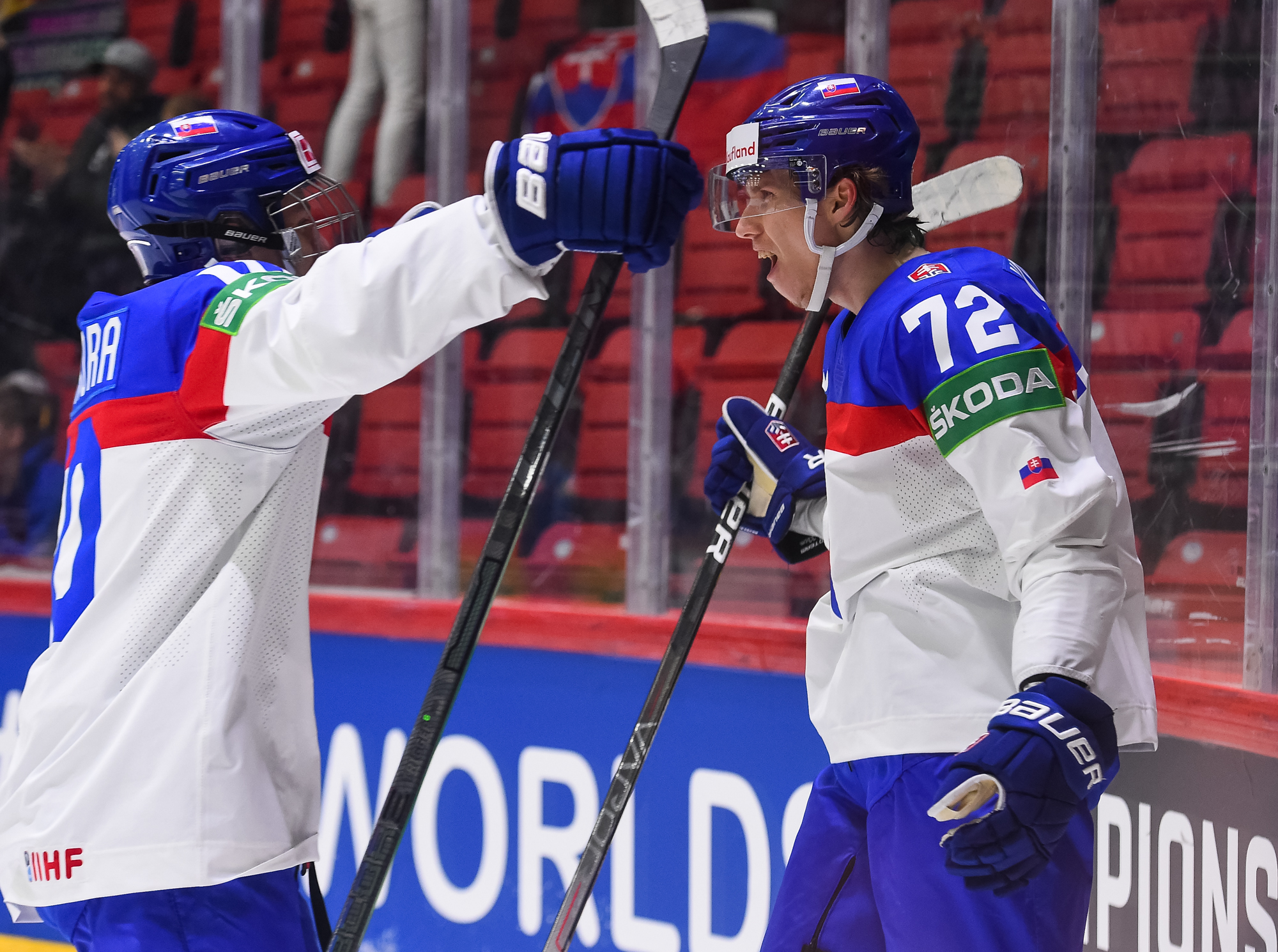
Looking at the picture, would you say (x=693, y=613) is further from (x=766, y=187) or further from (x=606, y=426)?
(x=606, y=426)

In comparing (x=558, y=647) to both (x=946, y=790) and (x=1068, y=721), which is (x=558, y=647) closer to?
(x=946, y=790)

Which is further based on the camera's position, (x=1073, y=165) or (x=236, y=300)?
(x=1073, y=165)

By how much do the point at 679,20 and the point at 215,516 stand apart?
0.89 m

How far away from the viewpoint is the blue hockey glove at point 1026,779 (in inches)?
47.4

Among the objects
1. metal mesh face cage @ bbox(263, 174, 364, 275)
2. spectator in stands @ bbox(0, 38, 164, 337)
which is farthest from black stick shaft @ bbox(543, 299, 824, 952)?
spectator in stands @ bbox(0, 38, 164, 337)

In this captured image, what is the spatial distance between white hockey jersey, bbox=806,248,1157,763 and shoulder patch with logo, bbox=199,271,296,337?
0.72 meters

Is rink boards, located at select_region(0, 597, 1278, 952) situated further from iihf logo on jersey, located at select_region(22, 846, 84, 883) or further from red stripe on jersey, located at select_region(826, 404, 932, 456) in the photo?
iihf logo on jersey, located at select_region(22, 846, 84, 883)

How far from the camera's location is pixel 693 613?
1951 mm

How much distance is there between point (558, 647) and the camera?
304 cm

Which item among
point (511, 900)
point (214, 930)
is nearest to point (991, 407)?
point (214, 930)

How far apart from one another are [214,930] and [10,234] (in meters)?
3.71

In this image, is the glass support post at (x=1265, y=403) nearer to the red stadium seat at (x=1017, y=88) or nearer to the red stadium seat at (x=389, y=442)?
the red stadium seat at (x=1017, y=88)

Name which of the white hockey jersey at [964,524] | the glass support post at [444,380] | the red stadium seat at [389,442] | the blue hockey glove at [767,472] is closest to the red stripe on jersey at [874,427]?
the white hockey jersey at [964,524]

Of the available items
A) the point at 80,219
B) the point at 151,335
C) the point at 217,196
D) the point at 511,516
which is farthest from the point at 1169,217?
the point at 80,219
